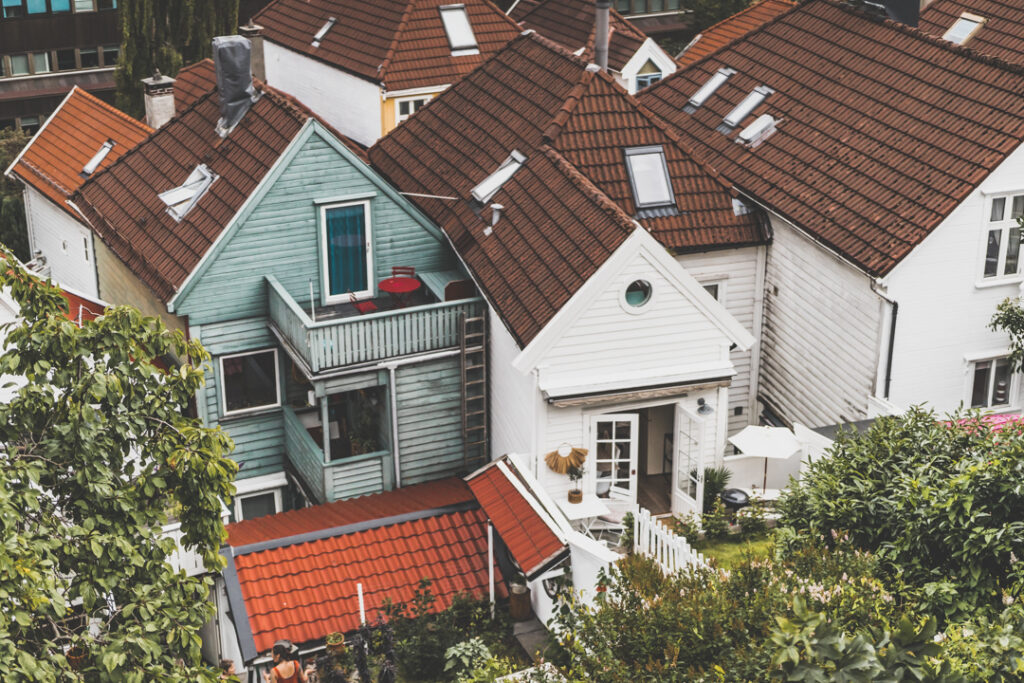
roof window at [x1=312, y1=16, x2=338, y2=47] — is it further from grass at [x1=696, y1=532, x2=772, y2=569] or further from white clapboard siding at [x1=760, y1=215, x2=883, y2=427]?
grass at [x1=696, y1=532, x2=772, y2=569]

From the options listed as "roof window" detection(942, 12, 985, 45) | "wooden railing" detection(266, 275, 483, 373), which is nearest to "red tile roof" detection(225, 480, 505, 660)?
"wooden railing" detection(266, 275, 483, 373)

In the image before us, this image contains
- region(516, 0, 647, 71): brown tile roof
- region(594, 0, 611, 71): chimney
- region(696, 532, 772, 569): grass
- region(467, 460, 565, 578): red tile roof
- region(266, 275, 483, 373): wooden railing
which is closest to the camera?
region(467, 460, 565, 578): red tile roof

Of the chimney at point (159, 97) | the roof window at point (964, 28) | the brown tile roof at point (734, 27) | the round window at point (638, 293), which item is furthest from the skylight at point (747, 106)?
the chimney at point (159, 97)

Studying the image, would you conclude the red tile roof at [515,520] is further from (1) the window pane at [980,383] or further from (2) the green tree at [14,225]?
(2) the green tree at [14,225]

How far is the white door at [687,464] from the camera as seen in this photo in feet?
75.3

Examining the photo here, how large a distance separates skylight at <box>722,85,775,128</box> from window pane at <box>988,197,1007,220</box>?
709 cm

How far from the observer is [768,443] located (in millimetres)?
23047

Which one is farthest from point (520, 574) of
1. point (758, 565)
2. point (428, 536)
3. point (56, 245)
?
point (56, 245)

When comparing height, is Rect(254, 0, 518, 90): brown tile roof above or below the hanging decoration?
above

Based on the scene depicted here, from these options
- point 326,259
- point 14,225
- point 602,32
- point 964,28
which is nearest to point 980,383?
point 964,28

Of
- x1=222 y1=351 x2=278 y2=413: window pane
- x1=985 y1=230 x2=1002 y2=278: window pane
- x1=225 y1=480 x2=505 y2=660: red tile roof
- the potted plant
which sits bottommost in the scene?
x1=225 y1=480 x2=505 y2=660: red tile roof

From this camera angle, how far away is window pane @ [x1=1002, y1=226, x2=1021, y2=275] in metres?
23.9

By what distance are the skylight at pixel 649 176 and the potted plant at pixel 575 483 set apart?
5.95 metres

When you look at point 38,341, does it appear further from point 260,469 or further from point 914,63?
point 914,63
